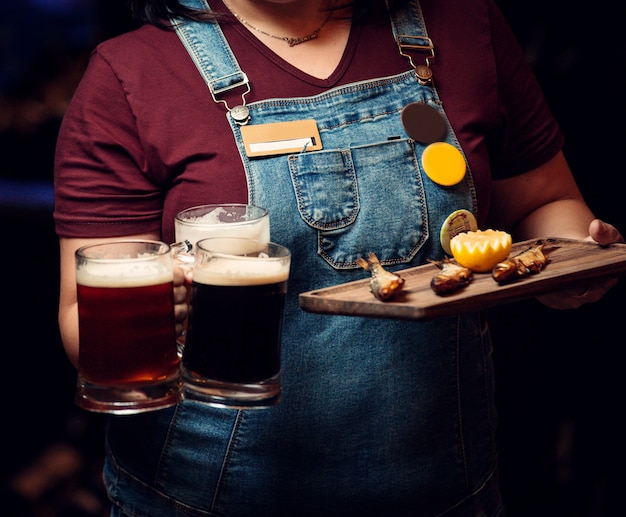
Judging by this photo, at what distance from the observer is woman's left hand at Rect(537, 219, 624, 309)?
161 cm

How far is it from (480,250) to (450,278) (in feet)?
0.49

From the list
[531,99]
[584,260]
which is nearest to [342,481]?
[584,260]

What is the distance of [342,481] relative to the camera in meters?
1.59

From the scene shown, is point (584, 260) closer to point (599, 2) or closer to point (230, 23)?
point (230, 23)

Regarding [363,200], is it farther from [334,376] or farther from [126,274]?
[126,274]

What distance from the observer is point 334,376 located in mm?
1564

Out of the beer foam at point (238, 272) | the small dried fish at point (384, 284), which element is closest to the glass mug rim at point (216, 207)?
the beer foam at point (238, 272)

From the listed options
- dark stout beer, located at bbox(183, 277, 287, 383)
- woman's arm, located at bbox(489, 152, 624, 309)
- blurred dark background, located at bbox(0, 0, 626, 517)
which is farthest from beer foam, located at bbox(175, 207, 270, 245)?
blurred dark background, located at bbox(0, 0, 626, 517)

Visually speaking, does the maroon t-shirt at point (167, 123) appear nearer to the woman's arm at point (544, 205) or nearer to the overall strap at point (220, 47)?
the overall strap at point (220, 47)

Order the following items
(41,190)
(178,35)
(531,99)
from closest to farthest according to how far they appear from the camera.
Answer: (178,35)
(531,99)
(41,190)

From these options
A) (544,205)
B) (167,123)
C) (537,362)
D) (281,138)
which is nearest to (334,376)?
(281,138)

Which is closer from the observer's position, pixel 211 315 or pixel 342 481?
pixel 211 315

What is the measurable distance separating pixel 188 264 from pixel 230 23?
55 centimetres

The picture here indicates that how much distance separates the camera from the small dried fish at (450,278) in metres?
1.37
